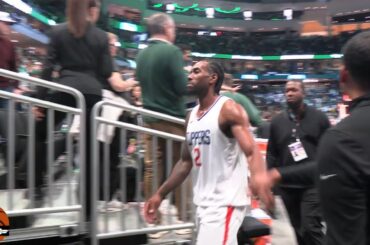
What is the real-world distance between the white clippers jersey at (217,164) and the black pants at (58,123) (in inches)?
35.4

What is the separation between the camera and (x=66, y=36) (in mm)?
3678

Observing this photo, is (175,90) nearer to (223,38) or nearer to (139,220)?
(139,220)

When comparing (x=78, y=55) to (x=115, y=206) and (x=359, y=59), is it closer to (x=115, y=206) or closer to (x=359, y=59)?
(x=115, y=206)

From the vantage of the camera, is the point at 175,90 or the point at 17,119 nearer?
the point at 17,119

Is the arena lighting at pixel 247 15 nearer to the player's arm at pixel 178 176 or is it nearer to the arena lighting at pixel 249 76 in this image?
the arena lighting at pixel 249 76

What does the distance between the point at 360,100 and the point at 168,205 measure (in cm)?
278

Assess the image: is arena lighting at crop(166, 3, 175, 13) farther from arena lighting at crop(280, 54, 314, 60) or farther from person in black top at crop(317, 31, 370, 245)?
person in black top at crop(317, 31, 370, 245)

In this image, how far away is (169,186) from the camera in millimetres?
3357

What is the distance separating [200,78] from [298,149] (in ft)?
5.00

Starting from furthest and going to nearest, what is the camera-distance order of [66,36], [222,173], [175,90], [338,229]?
[175,90] < [66,36] < [222,173] < [338,229]

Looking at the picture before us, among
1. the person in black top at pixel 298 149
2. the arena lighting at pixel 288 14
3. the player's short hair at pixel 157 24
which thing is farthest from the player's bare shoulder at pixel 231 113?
the arena lighting at pixel 288 14

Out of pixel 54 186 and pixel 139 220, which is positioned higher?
pixel 54 186

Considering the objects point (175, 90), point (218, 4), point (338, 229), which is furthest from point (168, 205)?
point (218, 4)

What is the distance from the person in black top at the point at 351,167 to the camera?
151cm
